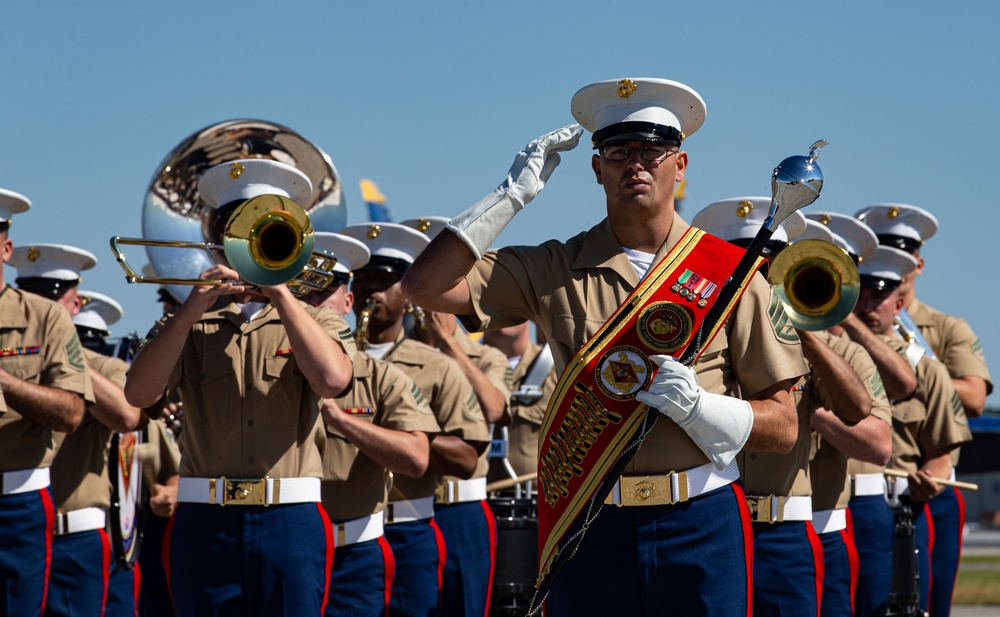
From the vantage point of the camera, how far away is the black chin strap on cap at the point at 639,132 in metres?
4.42

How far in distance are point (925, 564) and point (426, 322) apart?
3330mm

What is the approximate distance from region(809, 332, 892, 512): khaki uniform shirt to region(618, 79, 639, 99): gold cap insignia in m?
2.79

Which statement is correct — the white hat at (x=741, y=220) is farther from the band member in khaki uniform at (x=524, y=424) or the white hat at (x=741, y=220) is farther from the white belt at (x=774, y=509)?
the band member in khaki uniform at (x=524, y=424)

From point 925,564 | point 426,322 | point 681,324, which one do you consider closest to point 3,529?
point 426,322

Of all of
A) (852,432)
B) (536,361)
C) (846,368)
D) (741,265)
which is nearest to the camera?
(741,265)

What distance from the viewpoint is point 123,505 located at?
25.3 feet

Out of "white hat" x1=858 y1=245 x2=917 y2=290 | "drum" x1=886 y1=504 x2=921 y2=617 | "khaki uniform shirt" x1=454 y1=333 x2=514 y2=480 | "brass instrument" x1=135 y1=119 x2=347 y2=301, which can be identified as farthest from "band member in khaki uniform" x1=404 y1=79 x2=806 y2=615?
"khaki uniform shirt" x1=454 y1=333 x2=514 y2=480

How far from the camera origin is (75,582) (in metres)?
7.49

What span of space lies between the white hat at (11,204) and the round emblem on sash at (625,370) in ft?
Result: 11.2

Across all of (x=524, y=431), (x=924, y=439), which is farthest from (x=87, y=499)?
(x=924, y=439)

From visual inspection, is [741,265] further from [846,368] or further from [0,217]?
[0,217]

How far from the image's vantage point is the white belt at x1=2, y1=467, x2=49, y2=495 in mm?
6543

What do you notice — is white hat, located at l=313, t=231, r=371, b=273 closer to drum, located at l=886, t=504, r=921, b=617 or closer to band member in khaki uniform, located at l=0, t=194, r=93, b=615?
band member in khaki uniform, located at l=0, t=194, r=93, b=615

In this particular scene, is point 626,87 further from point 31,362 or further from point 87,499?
point 87,499
